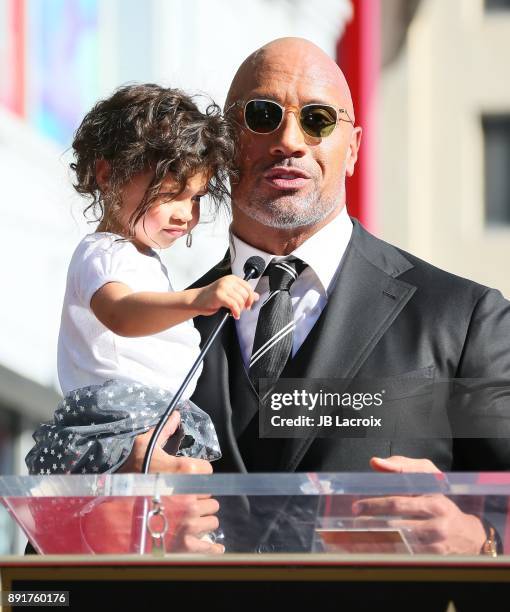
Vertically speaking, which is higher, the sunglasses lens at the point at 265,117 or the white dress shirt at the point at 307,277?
the sunglasses lens at the point at 265,117

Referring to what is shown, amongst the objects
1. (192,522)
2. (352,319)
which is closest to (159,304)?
(192,522)

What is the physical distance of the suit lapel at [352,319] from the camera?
3.22 meters

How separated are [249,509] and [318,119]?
1.19 m

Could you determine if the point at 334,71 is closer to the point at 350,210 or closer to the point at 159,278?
the point at 159,278

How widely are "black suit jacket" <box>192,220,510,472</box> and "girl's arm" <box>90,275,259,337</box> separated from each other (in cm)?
40

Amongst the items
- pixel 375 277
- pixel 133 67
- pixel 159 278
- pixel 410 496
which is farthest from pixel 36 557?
pixel 133 67

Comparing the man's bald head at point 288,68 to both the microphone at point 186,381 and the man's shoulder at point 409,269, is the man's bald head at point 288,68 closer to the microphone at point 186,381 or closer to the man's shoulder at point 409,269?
the man's shoulder at point 409,269

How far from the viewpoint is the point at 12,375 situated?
28.8 feet

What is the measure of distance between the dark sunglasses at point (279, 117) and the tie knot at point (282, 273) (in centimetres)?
25

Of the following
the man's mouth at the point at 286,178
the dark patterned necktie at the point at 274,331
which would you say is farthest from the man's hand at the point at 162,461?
the man's mouth at the point at 286,178

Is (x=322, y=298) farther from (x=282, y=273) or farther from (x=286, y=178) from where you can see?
(x=286, y=178)

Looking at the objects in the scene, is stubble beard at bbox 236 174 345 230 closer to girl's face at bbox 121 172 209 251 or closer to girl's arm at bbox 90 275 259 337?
girl's face at bbox 121 172 209 251

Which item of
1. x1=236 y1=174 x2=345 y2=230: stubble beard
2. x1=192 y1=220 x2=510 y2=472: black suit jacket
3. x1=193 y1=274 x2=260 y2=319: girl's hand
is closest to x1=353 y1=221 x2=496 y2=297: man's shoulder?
x1=192 y1=220 x2=510 y2=472: black suit jacket

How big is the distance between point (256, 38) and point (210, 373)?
9.00m
